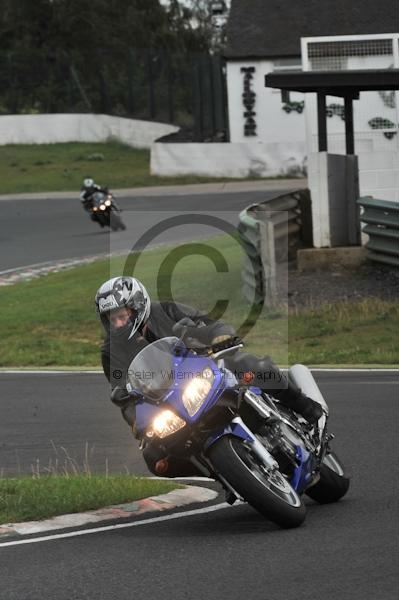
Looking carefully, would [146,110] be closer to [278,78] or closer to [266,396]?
[278,78]

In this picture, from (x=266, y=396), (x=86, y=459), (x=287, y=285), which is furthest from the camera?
(x=287, y=285)

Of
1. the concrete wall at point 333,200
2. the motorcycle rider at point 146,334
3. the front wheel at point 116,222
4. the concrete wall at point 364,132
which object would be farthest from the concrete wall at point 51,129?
the motorcycle rider at point 146,334

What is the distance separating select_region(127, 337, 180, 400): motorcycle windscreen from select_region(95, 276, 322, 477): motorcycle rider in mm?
134

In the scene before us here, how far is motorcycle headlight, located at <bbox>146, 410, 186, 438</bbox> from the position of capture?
23.6ft

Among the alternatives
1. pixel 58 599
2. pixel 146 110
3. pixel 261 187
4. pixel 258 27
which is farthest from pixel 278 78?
pixel 146 110

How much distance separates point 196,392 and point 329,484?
1528 mm

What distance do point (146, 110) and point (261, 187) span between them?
14654 mm

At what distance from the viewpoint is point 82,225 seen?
34.6m

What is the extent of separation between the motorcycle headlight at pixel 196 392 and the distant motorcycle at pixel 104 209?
2452cm

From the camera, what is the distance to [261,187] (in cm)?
4053

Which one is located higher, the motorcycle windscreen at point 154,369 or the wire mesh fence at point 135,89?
the wire mesh fence at point 135,89

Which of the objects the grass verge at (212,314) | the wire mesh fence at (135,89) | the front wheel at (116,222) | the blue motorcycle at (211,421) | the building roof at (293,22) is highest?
the building roof at (293,22)

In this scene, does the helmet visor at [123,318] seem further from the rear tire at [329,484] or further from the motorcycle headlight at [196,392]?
the rear tire at [329,484]

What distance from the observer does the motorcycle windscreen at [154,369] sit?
23.8ft
